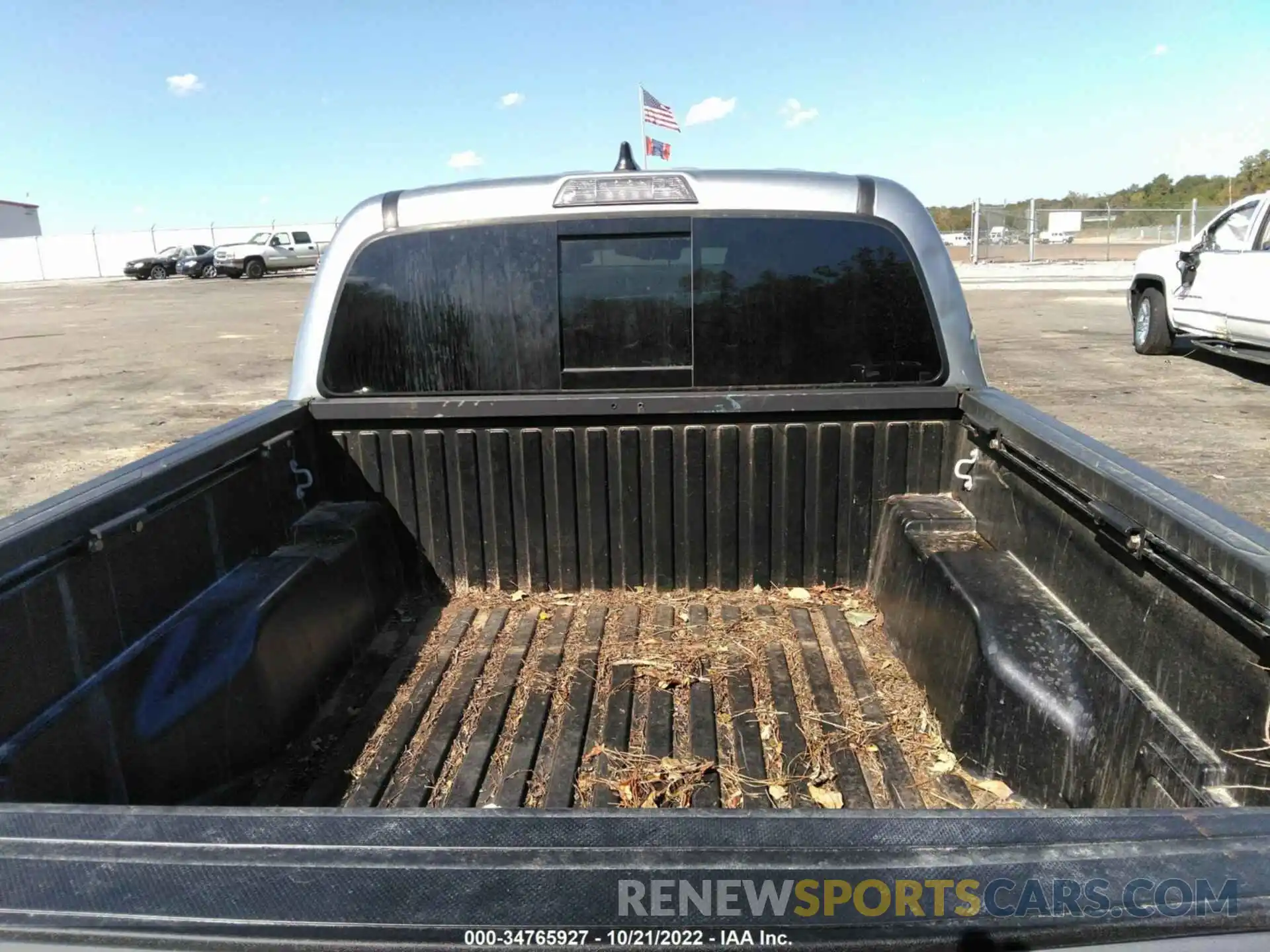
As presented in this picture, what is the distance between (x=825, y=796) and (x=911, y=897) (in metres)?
1.45

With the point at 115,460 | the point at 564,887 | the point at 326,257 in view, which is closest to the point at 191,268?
the point at 115,460

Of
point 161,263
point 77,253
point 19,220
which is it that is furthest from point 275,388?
point 19,220

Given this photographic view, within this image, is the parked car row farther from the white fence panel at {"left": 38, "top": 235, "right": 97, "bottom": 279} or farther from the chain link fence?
the chain link fence

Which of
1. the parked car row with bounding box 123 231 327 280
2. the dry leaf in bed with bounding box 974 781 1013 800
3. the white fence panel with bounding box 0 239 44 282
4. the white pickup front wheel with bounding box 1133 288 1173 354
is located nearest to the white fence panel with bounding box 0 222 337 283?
the white fence panel with bounding box 0 239 44 282

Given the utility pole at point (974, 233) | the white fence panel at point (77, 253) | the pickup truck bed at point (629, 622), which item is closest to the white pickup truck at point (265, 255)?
the white fence panel at point (77, 253)

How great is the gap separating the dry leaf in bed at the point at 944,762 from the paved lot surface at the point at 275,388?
4862mm

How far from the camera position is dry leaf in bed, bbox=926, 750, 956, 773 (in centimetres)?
246

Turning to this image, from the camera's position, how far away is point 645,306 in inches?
130

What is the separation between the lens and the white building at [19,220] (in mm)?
72500

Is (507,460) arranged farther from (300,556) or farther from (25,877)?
(25,877)

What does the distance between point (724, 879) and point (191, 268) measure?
1970 inches

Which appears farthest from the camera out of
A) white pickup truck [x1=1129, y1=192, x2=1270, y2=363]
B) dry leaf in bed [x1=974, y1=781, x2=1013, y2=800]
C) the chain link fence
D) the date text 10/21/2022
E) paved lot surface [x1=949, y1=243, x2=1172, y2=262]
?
paved lot surface [x1=949, y1=243, x2=1172, y2=262]

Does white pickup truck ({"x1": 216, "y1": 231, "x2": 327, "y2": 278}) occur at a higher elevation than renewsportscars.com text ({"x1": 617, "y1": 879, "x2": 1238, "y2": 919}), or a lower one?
higher

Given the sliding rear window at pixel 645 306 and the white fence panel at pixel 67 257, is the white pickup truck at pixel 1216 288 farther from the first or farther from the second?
the white fence panel at pixel 67 257
